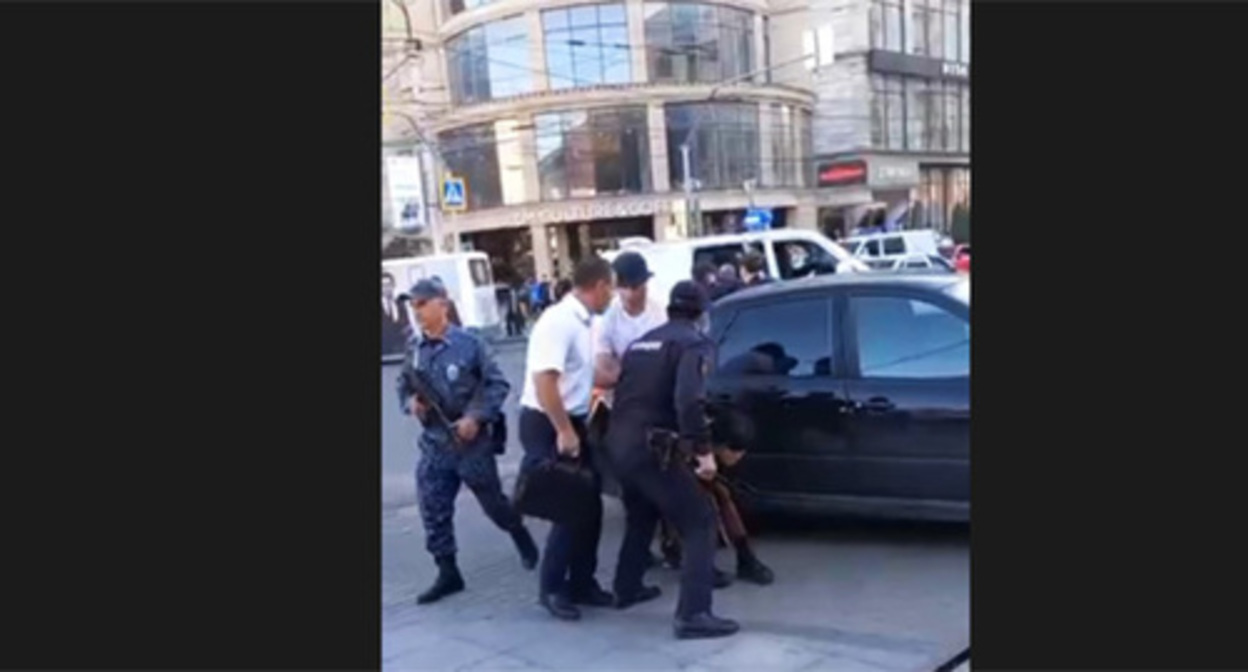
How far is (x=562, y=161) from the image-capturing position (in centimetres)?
2939

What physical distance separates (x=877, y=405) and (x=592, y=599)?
1.67 m

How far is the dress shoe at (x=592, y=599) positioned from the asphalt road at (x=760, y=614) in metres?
0.08

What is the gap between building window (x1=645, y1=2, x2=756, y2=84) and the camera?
26047 mm

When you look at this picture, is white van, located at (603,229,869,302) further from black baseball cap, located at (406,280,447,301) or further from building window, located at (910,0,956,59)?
black baseball cap, located at (406,280,447,301)

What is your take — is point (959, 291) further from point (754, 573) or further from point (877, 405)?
point (754, 573)

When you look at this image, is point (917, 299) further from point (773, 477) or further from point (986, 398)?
point (986, 398)

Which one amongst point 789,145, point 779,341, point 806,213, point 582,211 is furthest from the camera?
point 806,213

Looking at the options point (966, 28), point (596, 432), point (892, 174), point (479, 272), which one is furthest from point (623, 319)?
point (892, 174)

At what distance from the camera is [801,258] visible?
50.7 ft

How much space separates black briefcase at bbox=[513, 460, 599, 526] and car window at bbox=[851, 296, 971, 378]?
157cm

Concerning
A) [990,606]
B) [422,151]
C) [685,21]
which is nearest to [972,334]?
[990,606]

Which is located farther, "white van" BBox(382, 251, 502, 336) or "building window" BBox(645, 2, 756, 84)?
"building window" BBox(645, 2, 756, 84)

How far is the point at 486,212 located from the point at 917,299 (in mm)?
26430

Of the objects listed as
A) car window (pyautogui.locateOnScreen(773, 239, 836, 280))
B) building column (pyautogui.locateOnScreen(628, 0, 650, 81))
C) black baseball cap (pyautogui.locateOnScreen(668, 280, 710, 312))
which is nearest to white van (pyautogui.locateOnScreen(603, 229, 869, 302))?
car window (pyautogui.locateOnScreen(773, 239, 836, 280))
